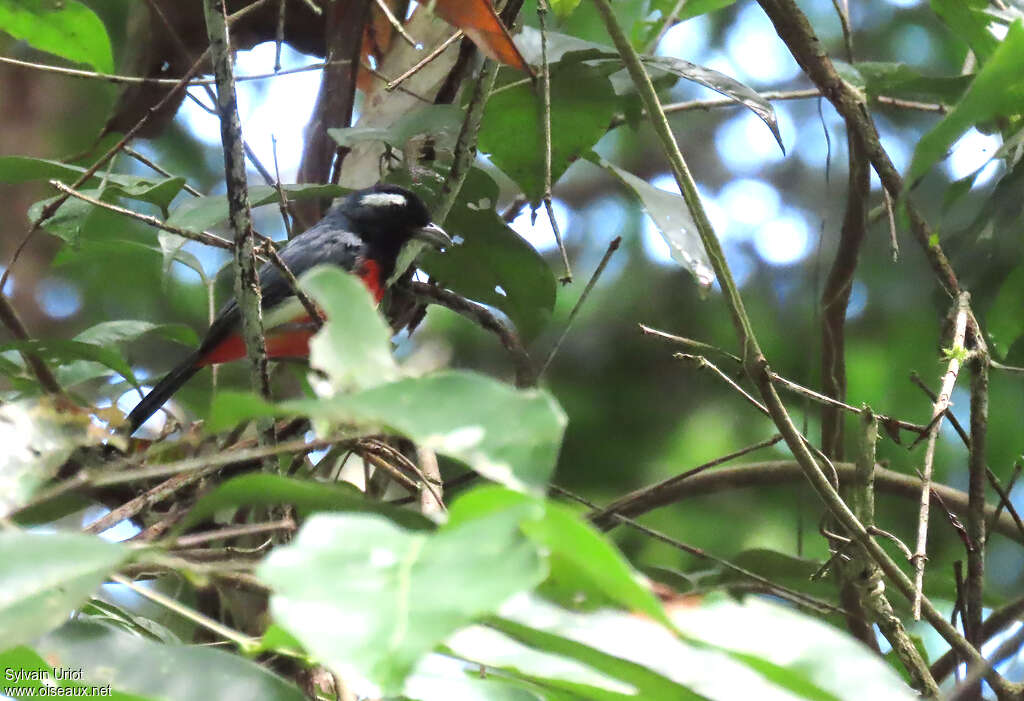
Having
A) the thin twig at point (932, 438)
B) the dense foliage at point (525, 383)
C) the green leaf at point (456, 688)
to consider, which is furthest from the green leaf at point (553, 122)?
the green leaf at point (456, 688)

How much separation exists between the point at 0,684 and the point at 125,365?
169 cm

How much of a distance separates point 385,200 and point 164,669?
8.16 ft

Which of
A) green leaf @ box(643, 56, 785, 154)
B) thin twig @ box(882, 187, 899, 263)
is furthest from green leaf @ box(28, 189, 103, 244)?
thin twig @ box(882, 187, 899, 263)

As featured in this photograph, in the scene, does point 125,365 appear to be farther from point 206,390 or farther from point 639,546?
point 639,546

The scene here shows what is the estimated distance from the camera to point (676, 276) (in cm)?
469

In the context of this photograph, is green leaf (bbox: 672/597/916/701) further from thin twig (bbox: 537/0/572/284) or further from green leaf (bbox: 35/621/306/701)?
thin twig (bbox: 537/0/572/284)

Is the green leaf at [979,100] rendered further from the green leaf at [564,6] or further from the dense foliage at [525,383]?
the green leaf at [564,6]

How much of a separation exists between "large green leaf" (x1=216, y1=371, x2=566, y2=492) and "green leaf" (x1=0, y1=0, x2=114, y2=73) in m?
1.85

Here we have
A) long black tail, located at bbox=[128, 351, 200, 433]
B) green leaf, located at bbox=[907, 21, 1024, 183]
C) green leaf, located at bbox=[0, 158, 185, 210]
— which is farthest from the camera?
long black tail, located at bbox=[128, 351, 200, 433]

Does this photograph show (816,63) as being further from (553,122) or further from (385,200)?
(385,200)

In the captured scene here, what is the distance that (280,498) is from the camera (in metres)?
1.11

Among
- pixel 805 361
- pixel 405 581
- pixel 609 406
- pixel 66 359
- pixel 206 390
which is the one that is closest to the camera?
pixel 405 581

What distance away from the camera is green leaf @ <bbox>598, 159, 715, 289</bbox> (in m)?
1.90

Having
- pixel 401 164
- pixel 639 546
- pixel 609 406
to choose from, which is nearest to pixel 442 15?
pixel 401 164
